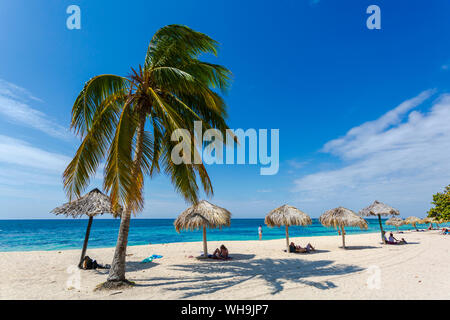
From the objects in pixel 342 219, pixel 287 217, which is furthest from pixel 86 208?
pixel 342 219

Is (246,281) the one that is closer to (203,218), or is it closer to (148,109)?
(203,218)

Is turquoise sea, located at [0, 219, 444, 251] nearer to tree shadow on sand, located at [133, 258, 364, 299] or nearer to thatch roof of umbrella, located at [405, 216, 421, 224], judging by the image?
thatch roof of umbrella, located at [405, 216, 421, 224]

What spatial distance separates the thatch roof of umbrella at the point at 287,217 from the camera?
40.1 ft

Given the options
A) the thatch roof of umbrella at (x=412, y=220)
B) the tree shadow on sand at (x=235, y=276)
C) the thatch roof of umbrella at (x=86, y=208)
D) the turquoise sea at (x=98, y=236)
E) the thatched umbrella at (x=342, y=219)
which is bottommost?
the turquoise sea at (x=98, y=236)

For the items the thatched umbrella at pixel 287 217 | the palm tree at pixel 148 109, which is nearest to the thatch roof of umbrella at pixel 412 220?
the thatched umbrella at pixel 287 217

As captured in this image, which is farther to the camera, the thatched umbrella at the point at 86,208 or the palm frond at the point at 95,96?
the thatched umbrella at the point at 86,208

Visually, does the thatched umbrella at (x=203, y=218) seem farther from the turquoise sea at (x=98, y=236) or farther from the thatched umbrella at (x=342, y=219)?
the turquoise sea at (x=98, y=236)

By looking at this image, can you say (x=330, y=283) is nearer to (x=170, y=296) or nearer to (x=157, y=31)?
(x=170, y=296)

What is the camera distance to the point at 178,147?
246 inches

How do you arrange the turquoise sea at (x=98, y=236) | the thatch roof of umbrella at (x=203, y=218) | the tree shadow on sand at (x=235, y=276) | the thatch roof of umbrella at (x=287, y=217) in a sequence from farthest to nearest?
the turquoise sea at (x=98, y=236) → the thatch roof of umbrella at (x=287, y=217) → the thatch roof of umbrella at (x=203, y=218) → the tree shadow on sand at (x=235, y=276)

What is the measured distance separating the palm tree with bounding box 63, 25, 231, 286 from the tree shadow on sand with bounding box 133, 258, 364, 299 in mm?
1620

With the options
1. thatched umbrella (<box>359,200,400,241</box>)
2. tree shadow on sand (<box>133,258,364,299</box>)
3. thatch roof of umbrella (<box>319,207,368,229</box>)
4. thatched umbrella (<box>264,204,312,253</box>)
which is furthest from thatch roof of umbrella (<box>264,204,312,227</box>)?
thatched umbrella (<box>359,200,400,241</box>)

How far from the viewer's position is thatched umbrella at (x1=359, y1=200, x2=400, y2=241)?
15.9 metres

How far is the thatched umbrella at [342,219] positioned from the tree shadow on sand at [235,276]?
524cm
